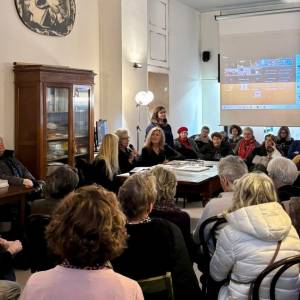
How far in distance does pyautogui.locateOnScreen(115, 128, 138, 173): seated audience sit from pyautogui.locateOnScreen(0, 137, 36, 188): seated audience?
1001mm

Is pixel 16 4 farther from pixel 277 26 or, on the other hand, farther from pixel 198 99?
pixel 198 99

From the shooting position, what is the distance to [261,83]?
8.47 m

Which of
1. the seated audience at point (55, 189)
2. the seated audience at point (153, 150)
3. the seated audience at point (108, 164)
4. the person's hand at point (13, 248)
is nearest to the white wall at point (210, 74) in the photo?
the seated audience at point (153, 150)

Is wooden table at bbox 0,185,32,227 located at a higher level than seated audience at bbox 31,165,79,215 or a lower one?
lower

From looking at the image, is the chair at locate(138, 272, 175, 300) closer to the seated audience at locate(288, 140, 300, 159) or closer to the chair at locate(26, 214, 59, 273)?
the chair at locate(26, 214, 59, 273)

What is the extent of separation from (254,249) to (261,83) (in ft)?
22.5

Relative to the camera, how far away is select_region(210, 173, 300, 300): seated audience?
197cm

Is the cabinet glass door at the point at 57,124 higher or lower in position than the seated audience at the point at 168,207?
higher

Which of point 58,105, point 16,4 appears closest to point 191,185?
point 58,105

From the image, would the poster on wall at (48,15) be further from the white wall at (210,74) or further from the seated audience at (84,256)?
the seated audience at (84,256)

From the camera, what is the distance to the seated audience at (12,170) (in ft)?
15.0

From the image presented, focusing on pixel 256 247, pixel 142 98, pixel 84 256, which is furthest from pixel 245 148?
pixel 84 256

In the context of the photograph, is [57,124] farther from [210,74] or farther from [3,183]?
[210,74]

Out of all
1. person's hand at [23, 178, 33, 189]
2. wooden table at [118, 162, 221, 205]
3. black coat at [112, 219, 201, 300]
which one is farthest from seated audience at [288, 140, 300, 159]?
black coat at [112, 219, 201, 300]
